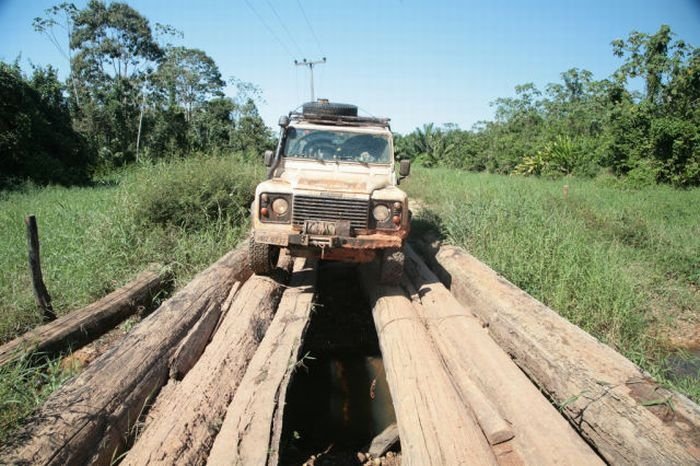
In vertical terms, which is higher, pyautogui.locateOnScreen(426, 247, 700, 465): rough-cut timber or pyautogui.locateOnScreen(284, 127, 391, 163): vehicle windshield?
pyautogui.locateOnScreen(284, 127, 391, 163): vehicle windshield

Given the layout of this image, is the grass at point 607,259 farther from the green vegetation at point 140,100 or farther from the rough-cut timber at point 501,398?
the green vegetation at point 140,100

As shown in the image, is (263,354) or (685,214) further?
(685,214)

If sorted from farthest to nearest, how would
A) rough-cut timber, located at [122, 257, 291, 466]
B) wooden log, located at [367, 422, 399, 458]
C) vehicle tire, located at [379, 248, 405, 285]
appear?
vehicle tire, located at [379, 248, 405, 285] < wooden log, located at [367, 422, 399, 458] < rough-cut timber, located at [122, 257, 291, 466]

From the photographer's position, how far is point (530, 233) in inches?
270

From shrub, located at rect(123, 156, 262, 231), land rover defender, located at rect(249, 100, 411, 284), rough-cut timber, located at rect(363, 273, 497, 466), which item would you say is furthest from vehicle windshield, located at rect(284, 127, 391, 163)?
rough-cut timber, located at rect(363, 273, 497, 466)

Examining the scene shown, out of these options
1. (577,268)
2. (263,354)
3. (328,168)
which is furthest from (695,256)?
(263,354)

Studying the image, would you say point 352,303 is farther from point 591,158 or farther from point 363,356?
point 591,158

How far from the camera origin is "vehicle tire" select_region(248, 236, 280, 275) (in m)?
5.02

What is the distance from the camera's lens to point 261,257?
16.7ft

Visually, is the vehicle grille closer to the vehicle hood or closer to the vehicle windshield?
the vehicle hood

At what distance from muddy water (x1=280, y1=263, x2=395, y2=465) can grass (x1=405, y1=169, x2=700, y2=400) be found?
2062 millimetres

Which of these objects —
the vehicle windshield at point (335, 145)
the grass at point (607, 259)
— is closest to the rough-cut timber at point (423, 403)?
the grass at point (607, 259)

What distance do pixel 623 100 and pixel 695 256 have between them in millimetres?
14216

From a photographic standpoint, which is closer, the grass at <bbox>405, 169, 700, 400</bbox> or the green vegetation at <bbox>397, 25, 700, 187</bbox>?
the grass at <bbox>405, 169, 700, 400</bbox>
